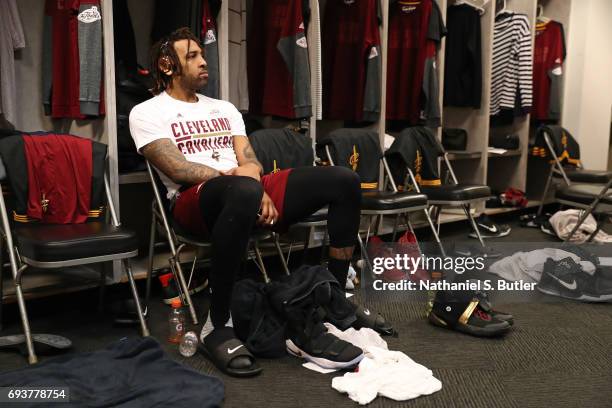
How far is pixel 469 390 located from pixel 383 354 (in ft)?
1.01

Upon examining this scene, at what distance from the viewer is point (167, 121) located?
2441 millimetres

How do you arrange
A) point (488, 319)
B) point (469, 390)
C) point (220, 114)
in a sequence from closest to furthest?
point (469, 390) < point (488, 319) < point (220, 114)

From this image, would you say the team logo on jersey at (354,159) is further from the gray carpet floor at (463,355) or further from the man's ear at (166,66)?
the man's ear at (166,66)

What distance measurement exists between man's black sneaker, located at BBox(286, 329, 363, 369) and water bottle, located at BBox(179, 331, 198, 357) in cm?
36

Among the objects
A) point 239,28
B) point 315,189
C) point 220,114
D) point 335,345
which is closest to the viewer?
point 335,345

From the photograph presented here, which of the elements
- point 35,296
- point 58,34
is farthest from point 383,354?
point 58,34

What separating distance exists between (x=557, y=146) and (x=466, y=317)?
115 inches

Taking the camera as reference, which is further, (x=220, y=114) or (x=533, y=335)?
(x=220, y=114)

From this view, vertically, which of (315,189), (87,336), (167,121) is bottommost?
(87,336)

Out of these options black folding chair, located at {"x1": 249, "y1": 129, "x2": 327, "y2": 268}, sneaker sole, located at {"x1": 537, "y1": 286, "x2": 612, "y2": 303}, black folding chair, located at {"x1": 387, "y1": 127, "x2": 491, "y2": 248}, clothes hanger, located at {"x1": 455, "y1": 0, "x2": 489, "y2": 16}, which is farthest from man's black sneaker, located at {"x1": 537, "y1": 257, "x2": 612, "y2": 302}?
clothes hanger, located at {"x1": 455, "y1": 0, "x2": 489, "y2": 16}

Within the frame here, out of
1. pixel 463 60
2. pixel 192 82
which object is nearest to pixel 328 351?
pixel 192 82

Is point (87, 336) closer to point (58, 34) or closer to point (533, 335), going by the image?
point (58, 34)

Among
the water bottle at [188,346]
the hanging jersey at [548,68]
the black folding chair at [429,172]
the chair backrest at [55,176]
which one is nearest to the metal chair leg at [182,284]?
the water bottle at [188,346]

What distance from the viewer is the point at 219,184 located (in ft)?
6.92
